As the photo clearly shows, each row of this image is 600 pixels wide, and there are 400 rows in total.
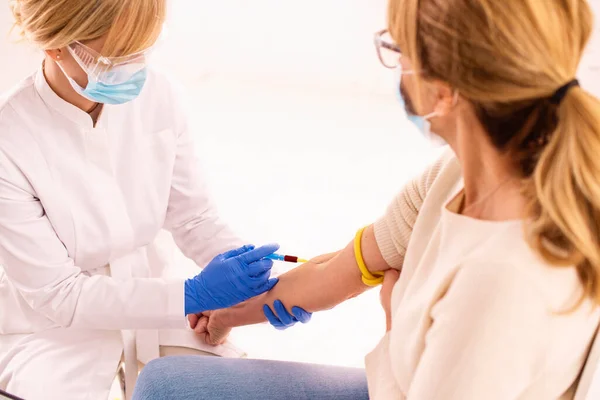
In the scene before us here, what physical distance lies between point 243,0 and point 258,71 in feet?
1.32

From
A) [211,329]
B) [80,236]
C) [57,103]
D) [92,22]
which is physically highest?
[92,22]

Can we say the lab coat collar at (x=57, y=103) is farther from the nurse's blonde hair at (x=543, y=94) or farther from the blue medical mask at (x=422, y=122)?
the nurse's blonde hair at (x=543, y=94)

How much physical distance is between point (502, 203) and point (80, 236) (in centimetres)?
96

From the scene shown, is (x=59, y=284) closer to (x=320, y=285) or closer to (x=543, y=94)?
(x=320, y=285)

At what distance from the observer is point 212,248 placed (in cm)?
179

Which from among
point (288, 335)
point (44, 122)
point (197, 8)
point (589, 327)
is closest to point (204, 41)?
point (197, 8)

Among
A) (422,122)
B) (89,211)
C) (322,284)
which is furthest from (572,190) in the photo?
(89,211)

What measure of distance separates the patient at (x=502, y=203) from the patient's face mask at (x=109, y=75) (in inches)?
23.8

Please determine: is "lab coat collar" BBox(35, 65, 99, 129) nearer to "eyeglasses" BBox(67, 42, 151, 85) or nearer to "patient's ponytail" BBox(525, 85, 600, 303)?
"eyeglasses" BBox(67, 42, 151, 85)

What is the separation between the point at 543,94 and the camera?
0.90 m

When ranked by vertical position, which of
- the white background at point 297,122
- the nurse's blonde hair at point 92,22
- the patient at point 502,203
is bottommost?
the white background at point 297,122

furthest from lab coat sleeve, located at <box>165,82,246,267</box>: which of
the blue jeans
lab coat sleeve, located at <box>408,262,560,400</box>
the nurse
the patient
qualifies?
lab coat sleeve, located at <box>408,262,560,400</box>

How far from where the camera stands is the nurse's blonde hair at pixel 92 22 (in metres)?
1.35

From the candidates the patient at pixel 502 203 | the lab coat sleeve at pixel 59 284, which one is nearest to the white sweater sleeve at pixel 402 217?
the patient at pixel 502 203
